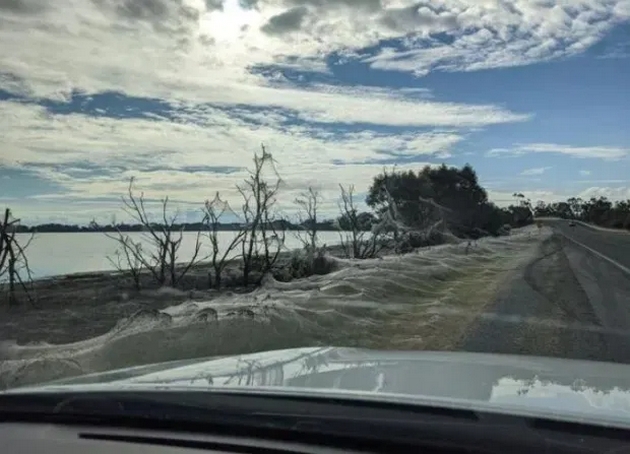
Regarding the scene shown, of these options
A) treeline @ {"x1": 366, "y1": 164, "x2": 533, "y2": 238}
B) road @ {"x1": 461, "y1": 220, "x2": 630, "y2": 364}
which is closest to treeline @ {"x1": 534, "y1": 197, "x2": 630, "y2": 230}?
treeline @ {"x1": 366, "y1": 164, "x2": 533, "y2": 238}

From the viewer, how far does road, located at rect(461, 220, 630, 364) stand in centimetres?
895

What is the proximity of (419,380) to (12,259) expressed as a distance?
418 inches

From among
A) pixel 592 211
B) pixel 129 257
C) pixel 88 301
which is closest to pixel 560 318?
pixel 88 301

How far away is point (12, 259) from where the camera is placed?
482 inches

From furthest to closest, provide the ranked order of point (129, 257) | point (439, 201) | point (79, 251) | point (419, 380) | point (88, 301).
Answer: point (439, 201) → point (79, 251) → point (129, 257) → point (88, 301) → point (419, 380)

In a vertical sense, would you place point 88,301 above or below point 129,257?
below

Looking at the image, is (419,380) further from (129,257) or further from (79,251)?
(79,251)

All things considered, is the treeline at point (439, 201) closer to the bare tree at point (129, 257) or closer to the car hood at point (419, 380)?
the bare tree at point (129, 257)

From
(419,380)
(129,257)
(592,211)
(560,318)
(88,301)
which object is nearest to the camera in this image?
(419,380)

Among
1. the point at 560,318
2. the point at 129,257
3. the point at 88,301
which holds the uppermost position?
the point at 129,257

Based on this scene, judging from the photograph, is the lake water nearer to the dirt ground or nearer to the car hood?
the dirt ground

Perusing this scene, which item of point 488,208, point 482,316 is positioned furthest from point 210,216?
point 488,208

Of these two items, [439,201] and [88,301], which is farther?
[439,201]

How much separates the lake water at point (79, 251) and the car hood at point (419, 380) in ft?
32.4
